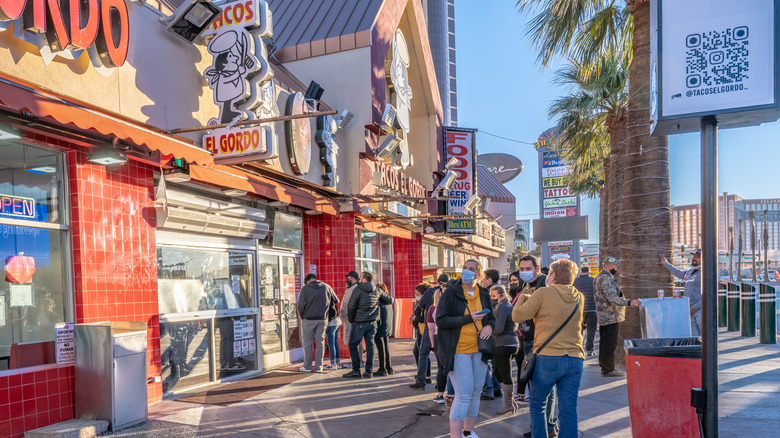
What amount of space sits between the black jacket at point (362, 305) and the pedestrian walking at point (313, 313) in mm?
564

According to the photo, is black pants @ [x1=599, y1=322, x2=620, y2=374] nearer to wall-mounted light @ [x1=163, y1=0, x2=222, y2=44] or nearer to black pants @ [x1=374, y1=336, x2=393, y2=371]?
black pants @ [x1=374, y1=336, x2=393, y2=371]

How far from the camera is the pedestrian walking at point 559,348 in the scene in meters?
4.89

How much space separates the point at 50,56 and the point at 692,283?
985 centimetres

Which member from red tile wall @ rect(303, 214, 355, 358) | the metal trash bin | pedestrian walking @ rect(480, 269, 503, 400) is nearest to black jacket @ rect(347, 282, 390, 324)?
pedestrian walking @ rect(480, 269, 503, 400)

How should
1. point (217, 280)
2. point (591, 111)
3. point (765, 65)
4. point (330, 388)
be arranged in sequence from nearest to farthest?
point (765, 65)
point (330, 388)
point (217, 280)
point (591, 111)

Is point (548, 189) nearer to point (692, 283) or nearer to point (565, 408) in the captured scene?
point (692, 283)

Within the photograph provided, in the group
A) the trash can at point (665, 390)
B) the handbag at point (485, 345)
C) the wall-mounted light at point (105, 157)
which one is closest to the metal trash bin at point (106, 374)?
the wall-mounted light at point (105, 157)

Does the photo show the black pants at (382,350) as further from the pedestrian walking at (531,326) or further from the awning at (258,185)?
the pedestrian walking at (531,326)

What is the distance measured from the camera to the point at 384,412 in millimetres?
7145

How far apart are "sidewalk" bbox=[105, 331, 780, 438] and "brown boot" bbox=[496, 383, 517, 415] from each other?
0.14m

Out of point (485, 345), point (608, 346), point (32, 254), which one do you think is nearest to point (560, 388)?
point (485, 345)

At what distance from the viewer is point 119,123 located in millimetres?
5789

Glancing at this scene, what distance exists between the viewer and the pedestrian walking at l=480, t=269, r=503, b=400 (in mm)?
7262

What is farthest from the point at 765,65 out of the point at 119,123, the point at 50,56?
the point at 50,56
